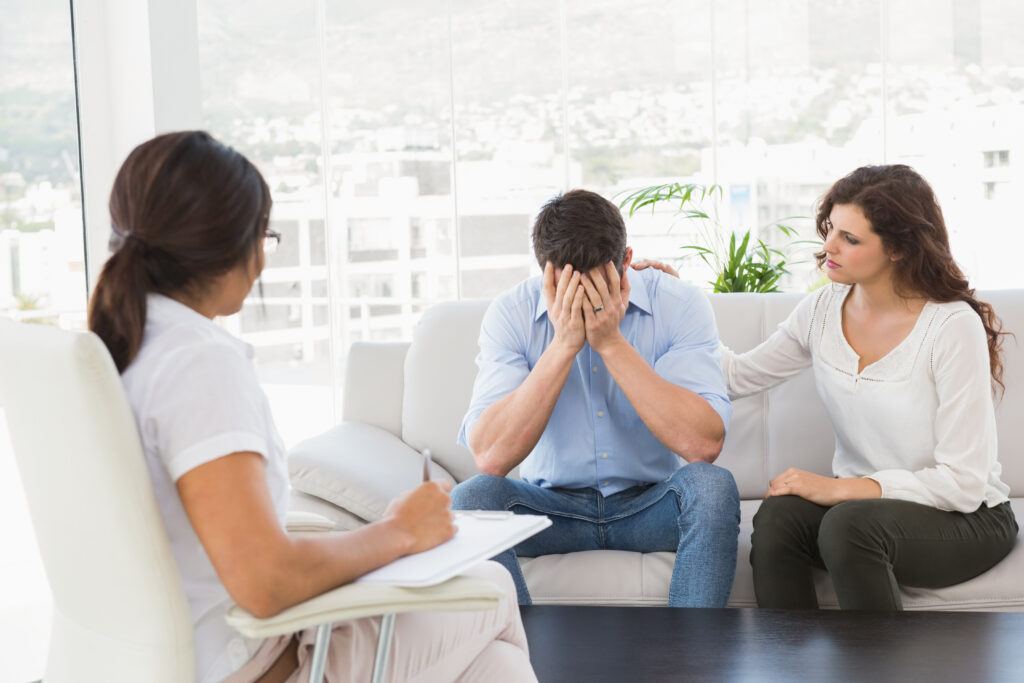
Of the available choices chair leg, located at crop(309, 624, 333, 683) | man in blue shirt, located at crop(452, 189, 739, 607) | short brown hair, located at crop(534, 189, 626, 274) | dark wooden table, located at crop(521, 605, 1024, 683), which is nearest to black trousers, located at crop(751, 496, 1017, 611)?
man in blue shirt, located at crop(452, 189, 739, 607)

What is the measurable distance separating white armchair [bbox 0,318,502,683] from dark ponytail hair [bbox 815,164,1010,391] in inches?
55.1

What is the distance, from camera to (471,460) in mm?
2545

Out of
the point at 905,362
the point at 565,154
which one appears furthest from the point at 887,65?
the point at 905,362

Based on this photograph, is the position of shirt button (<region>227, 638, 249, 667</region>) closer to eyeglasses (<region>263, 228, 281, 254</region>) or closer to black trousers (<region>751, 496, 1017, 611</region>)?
eyeglasses (<region>263, 228, 281, 254</region>)

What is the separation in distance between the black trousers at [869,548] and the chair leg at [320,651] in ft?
3.70

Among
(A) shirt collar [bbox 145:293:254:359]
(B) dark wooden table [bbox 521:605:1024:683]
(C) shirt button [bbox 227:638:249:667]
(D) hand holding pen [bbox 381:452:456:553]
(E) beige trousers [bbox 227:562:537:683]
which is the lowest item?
(B) dark wooden table [bbox 521:605:1024:683]

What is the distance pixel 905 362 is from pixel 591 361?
642 millimetres

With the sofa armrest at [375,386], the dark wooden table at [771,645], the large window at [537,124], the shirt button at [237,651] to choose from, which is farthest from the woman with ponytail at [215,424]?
the large window at [537,124]

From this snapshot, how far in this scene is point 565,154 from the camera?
17.1ft

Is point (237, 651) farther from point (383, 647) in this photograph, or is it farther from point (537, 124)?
point (537, 124)

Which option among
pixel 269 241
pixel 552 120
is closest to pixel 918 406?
pixel 269 241

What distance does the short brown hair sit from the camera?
80.9 inches

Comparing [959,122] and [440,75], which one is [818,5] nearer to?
[959,122]

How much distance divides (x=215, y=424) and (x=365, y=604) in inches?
9.4
